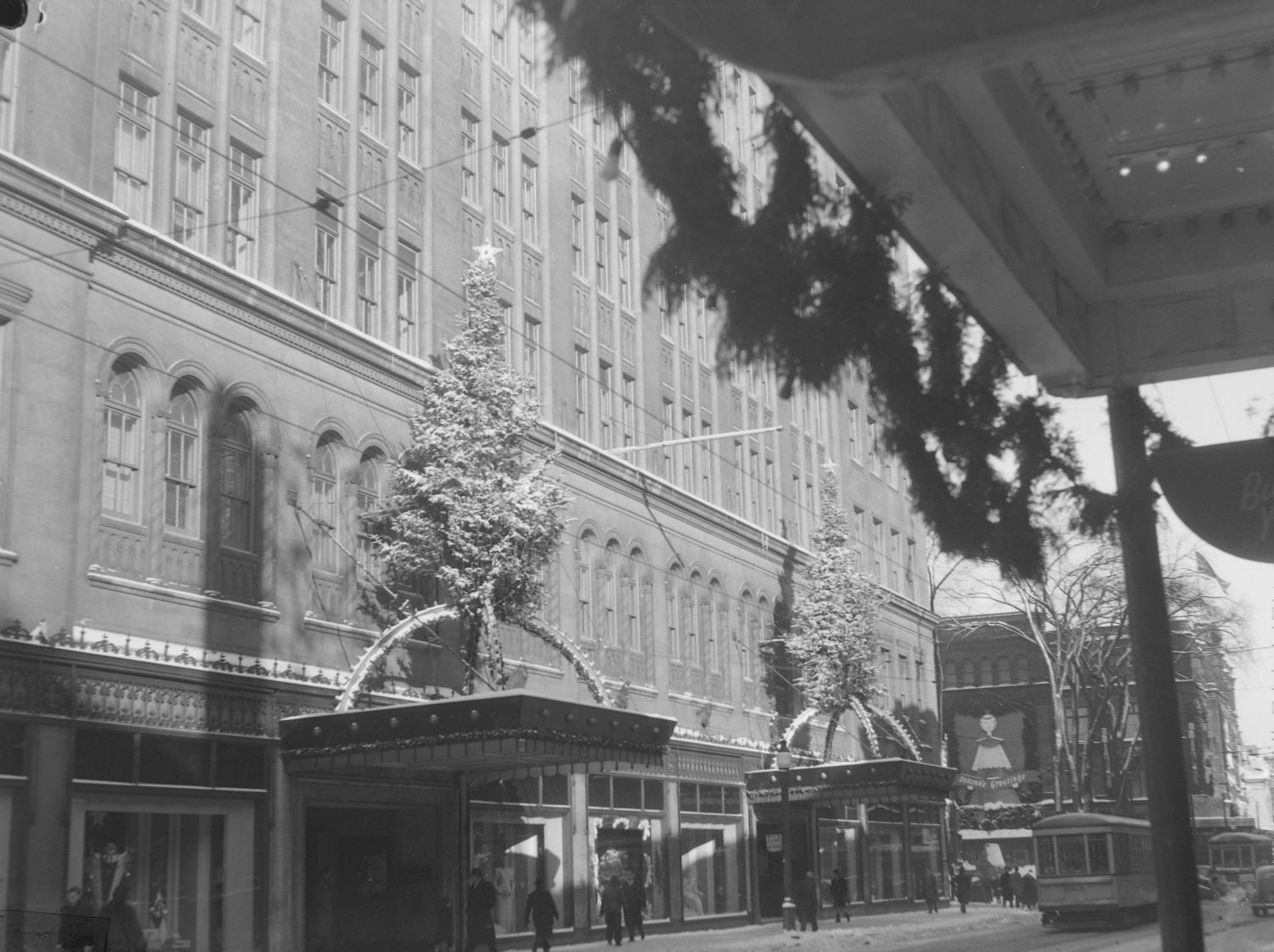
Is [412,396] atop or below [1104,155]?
atop

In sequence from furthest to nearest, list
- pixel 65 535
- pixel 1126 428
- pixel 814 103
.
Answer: pixel 65 535 < pixel 1126 428 < pixel 814 103

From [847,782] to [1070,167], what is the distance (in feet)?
104

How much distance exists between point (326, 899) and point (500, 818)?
4.93 meters

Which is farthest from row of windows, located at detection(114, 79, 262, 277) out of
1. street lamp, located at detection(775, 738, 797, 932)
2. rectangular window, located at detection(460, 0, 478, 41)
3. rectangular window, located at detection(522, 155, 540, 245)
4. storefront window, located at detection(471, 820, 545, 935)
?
street lamp, located at detection(775, 738, 797, 932)

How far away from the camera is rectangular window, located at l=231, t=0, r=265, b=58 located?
21.6 metres

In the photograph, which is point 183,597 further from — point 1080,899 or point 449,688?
point 1080,899

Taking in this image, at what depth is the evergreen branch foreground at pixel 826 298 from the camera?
2.22m

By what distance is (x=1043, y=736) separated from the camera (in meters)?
36.4

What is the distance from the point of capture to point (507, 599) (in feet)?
75.7

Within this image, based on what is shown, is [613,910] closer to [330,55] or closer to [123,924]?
[123,924]

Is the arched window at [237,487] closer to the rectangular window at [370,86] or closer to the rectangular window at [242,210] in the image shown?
the rectangular window at [242,210]

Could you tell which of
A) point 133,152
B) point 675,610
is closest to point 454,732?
point 133,152

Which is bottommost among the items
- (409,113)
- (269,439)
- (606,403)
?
(269,439)

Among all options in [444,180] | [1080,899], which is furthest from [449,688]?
[1080,899]
